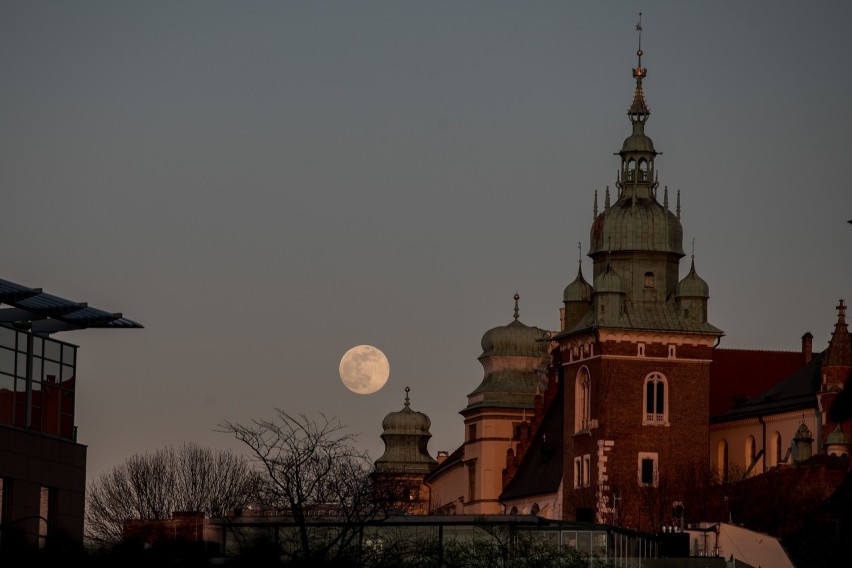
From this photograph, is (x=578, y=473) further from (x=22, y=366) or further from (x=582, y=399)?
(x=22, y=366)

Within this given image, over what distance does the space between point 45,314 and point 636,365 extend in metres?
73.0

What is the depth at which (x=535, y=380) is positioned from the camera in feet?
602

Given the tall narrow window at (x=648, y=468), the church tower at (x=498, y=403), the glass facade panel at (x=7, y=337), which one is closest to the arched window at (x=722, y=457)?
the tall narrow window at (x=648, y=468)

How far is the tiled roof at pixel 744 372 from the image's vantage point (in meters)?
165

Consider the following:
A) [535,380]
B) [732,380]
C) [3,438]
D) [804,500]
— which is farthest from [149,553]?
[535,380]

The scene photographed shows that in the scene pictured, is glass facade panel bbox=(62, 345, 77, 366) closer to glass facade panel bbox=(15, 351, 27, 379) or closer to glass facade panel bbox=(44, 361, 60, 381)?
glass facade panel bbox=(44, 361, 60, 381)

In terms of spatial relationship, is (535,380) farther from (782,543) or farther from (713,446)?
(782,543)

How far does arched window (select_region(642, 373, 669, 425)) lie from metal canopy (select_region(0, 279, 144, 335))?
220 feet

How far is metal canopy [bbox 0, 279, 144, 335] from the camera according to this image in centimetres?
8419

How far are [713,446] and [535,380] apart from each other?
2591 centimetres

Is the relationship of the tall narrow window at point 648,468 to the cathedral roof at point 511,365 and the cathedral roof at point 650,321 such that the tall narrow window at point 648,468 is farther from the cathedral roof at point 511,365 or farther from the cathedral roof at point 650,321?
the cathedral roof at point 511,365

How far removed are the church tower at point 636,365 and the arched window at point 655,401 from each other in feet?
0.18

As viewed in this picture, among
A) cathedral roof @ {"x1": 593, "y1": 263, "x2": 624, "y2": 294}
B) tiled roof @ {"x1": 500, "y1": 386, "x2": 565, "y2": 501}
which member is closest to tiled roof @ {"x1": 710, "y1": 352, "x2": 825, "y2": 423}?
tiled roof @ {"x1": 500, "y1": 386, "x2": 565, "y2": 501}

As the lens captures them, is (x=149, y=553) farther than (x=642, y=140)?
No
